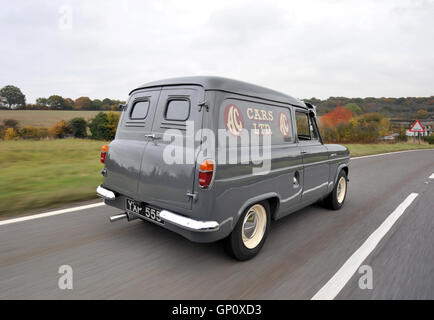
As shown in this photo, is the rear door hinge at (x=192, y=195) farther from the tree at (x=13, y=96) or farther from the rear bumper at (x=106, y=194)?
the tree at (x=13, y=96)

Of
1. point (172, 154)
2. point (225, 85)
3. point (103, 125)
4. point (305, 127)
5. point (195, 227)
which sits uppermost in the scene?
point (103, 125)

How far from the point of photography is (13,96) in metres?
35.3

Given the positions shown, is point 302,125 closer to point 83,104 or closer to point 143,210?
point 143,210

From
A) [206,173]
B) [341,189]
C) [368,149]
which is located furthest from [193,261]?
[368,149]

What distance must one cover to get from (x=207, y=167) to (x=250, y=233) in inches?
44.1

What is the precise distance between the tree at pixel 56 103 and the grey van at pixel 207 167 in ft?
137

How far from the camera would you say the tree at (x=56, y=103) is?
39031mm

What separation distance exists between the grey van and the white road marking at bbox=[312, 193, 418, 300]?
2.83 feet

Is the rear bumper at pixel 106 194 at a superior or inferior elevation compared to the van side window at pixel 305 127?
inferior

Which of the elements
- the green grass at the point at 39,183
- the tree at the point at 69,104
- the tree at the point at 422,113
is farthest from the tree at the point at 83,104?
the tree at the point at 422,113

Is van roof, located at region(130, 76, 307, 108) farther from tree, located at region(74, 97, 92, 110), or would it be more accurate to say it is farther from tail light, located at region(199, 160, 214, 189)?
tree, located at region(74, 97, 92, 110)

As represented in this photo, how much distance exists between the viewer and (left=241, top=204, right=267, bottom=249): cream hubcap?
315 centimetres

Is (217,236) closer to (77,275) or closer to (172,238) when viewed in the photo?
(172,238)
